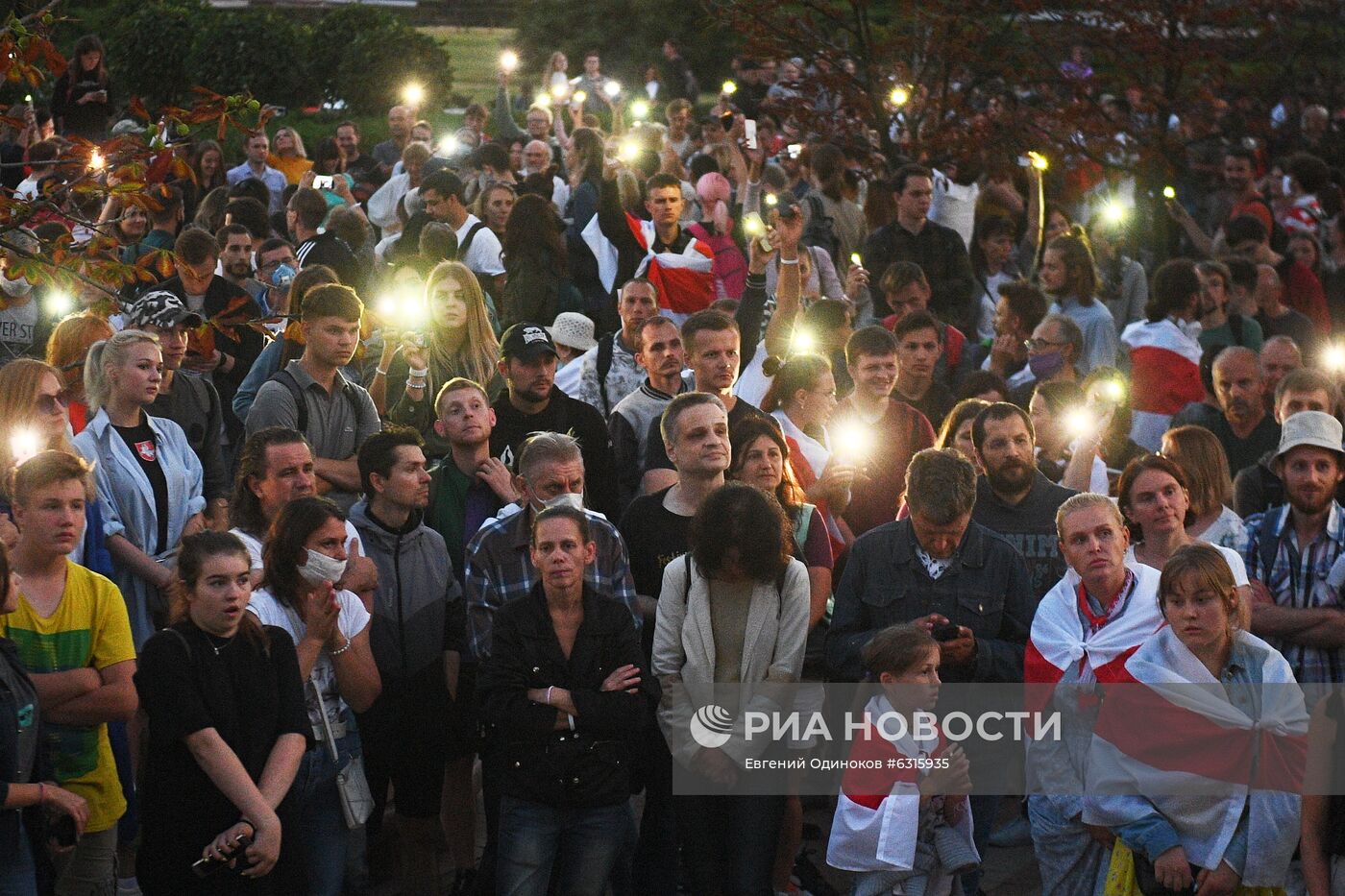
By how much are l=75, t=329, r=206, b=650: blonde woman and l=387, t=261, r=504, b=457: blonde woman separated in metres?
1.53

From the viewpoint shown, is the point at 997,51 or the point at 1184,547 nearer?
the point at 1184,547

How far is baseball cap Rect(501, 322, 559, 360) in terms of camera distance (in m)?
7.92

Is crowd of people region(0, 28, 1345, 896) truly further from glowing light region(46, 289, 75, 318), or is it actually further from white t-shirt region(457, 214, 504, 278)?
white t-shirt region(457, 214, 504, 278)

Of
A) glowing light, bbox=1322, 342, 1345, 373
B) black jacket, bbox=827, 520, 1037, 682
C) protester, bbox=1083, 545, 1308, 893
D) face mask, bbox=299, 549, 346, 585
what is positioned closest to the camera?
protester, bbox=1083, 545, 1308, 893

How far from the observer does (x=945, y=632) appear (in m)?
6.42

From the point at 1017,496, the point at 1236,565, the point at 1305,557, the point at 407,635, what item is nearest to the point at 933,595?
the point at 1017,496

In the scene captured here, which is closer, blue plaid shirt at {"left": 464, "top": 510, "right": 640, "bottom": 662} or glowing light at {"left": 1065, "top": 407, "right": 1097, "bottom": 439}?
blue plaid shirt at {"left": 464, "top": 510, "right": 640, "bottom": 662}

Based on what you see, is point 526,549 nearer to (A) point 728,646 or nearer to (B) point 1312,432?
(A) point 728,646

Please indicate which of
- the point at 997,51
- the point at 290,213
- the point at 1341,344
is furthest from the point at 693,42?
the point at 1341,344

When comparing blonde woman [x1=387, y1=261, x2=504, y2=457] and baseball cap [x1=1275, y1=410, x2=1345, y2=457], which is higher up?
baseball cap [x1=1275, y1=410, x2=1345, y2=457]

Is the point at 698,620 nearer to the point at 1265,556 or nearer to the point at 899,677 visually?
the point at 899,677

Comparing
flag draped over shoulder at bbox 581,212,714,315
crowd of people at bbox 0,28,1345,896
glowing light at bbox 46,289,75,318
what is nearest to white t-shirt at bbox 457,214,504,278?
flag draped over shoulder at bbox 581,212,714,315

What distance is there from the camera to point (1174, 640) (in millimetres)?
5832

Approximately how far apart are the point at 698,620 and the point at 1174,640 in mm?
1683
